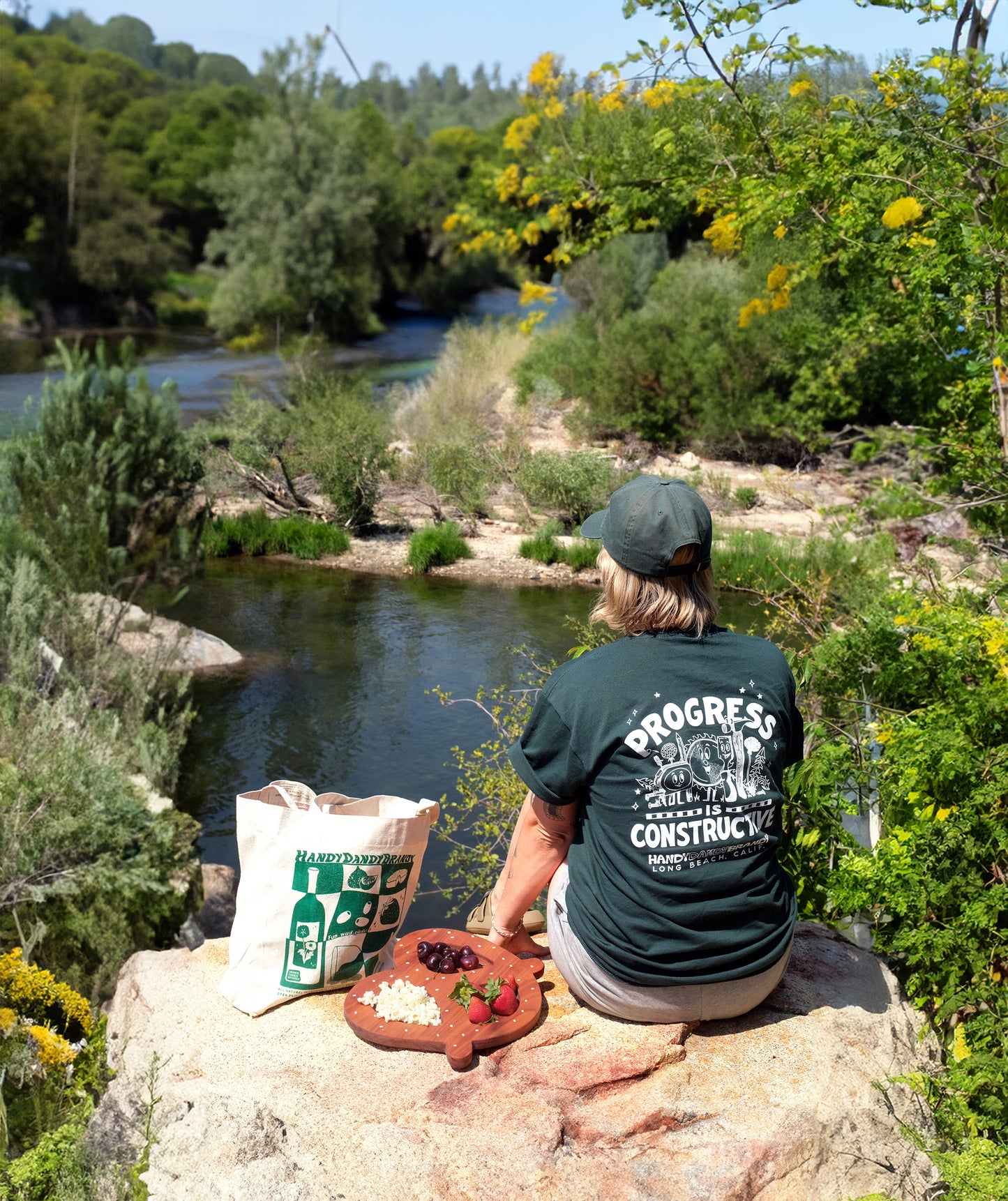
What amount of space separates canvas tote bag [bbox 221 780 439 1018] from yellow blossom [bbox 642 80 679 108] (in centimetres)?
431

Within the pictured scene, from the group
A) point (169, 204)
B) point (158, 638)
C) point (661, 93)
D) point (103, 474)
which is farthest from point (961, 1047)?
point (169, 204)

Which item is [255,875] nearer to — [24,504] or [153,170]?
[24,504]

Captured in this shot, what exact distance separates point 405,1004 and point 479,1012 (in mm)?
191

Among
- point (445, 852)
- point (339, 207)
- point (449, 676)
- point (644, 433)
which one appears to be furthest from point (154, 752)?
point (339, 207)

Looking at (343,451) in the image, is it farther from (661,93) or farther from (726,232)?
(726,232)

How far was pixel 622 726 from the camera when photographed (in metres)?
2.44

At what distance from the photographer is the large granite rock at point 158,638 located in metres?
7.39

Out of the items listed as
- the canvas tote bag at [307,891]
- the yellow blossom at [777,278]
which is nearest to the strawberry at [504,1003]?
the canvas tote bag at [307,891]

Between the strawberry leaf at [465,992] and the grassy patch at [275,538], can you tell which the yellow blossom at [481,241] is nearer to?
the grassy patch at [275,538]

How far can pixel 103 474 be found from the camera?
7102mm

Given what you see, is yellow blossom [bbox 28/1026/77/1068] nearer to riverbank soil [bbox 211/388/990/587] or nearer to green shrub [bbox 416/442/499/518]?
riverbank soil [bbox 211/388/990/587]

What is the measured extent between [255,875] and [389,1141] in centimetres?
83

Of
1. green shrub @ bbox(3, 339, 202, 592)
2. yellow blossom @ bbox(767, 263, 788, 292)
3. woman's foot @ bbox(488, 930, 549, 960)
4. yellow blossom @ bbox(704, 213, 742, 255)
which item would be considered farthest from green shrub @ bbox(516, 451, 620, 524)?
woman's foot @ bbox(488, 930, 549, 960)

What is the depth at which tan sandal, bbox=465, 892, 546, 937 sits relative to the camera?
3.36 m
